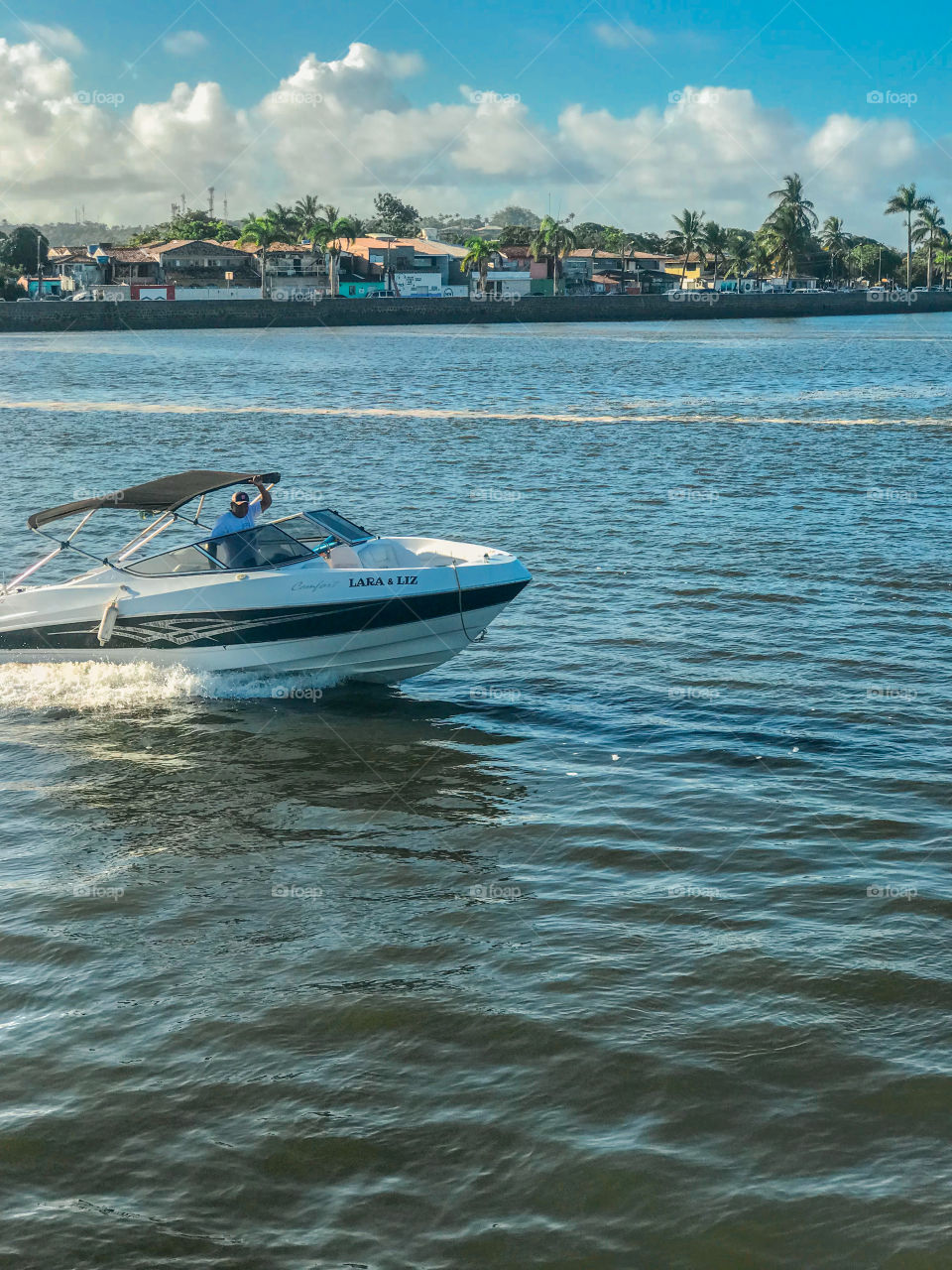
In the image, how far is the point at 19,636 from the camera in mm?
16812

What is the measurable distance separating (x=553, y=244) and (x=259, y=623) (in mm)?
180015

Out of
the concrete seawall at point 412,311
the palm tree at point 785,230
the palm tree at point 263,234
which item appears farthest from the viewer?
the palm tree at point 785,230

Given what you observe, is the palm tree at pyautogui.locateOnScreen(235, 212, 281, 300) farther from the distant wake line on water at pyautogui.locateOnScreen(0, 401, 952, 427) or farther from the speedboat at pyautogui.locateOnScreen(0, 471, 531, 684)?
the speedboat at pyautogui.locateOnScreen(0, 471, 531, 684)

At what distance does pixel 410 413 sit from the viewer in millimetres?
54562

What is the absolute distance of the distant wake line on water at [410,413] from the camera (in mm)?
49969

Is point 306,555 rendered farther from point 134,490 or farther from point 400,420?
point 400,420

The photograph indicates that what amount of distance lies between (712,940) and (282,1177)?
4.15 meters

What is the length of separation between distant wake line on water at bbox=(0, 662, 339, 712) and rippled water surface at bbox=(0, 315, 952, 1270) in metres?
0.05

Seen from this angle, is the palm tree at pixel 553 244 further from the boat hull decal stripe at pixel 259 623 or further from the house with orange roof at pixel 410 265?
the boat hull decal stripe at pixel 259 623

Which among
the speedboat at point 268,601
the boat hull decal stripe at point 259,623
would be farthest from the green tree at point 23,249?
the boat hull decal stripe at point 259,623

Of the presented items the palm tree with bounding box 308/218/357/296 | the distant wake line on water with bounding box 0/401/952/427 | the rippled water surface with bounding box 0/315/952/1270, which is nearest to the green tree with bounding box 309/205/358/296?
the palm tree with bounding box 308/218/357/296

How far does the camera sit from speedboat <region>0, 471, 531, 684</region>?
16.2m

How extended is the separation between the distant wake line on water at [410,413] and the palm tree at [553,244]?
13325 cm

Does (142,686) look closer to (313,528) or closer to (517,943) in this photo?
(313,528)
